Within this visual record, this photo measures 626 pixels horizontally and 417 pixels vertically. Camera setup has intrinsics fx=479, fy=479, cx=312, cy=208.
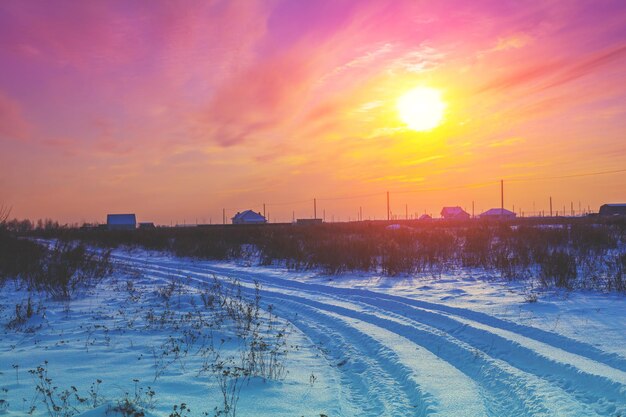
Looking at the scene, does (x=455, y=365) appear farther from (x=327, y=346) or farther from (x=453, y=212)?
(x=453, y=212)

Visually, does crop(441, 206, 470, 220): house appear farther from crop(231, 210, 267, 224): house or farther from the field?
the field

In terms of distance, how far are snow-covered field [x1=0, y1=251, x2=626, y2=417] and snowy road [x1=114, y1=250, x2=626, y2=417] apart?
2cm

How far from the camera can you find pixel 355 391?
539 cm

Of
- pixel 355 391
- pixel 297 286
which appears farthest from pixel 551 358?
pixel 297 286

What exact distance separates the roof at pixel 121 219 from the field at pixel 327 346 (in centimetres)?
7997

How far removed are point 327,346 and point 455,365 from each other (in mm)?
2043

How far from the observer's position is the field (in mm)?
4918

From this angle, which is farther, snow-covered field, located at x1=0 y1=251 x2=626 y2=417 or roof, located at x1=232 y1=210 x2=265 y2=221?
roof, located at x1=232 y1=210 x2=265 y2=221

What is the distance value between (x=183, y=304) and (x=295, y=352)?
4.85m

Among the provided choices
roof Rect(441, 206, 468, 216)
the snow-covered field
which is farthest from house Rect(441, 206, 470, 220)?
the snow-covered field

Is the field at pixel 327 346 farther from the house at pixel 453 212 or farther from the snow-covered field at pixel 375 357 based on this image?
the house at pixel 453 212

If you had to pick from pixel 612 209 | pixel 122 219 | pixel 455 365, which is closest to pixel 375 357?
pixel 455 365

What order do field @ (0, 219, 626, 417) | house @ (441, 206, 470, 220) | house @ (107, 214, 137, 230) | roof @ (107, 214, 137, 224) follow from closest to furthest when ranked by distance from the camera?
field @ (0, 219, 626, 417)
house @ (107, 214, 137, 230)
roof @ (107, 214, 137, 224)
house @ (441, 206, 470, 220)

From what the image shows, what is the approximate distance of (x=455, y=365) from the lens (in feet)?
20.2
